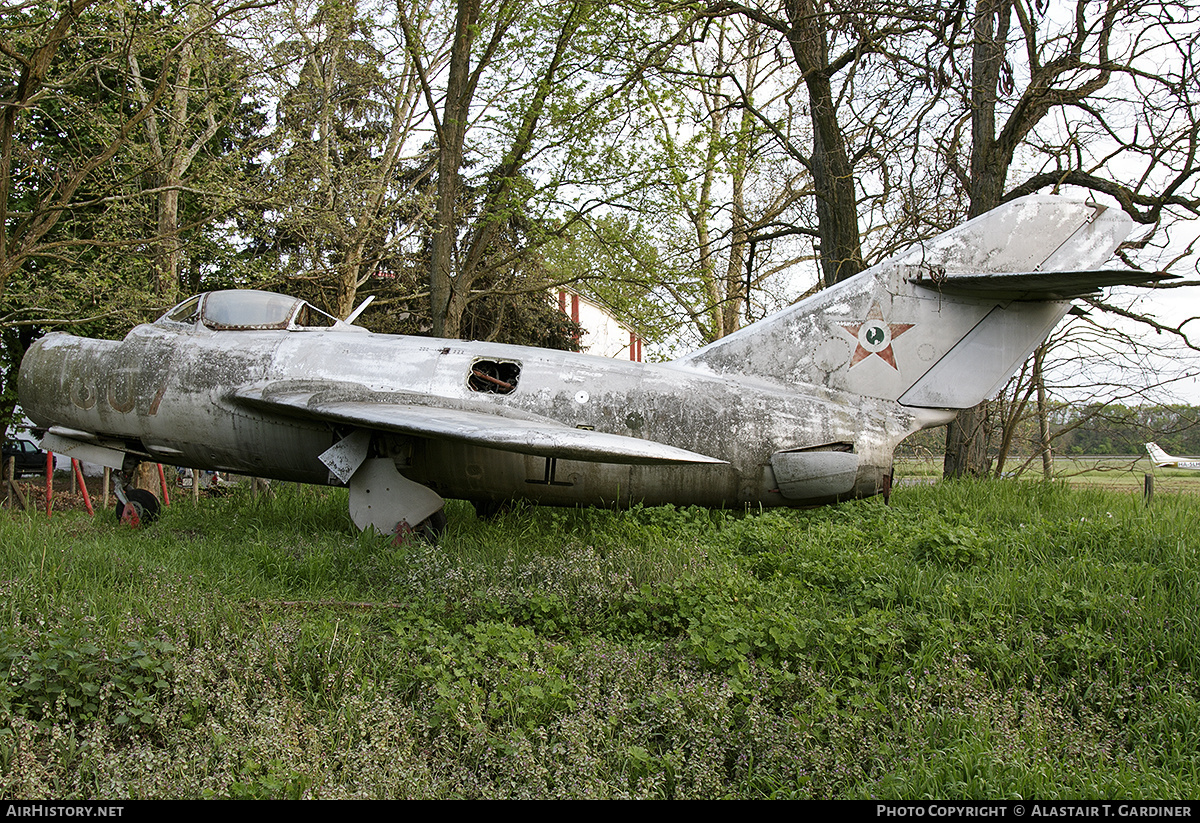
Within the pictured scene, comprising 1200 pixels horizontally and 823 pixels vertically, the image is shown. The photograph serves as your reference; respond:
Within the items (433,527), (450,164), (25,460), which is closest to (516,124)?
(450,164)

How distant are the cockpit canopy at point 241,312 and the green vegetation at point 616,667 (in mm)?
2632

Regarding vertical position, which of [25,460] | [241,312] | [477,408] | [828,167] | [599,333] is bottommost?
[25,460]

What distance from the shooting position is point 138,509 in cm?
803

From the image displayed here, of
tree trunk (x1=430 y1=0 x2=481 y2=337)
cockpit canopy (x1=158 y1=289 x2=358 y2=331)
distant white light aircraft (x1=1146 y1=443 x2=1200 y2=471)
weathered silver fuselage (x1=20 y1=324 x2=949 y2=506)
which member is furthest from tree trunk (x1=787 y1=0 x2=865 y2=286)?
cockpit canopy (x1=158 y1=289 x2=358 y2=331)

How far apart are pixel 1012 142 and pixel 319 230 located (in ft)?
38.0

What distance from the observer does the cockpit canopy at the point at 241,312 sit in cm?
774

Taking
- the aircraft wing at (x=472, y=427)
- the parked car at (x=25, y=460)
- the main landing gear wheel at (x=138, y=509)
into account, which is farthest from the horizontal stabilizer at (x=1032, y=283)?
the parked car at (x=25, y=460)

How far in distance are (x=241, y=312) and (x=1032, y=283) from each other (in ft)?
27.4

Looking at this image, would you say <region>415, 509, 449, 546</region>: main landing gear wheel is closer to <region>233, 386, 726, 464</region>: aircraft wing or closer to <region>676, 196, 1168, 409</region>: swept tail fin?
<region>233, 386, 726, 464</region>: aircraft wing

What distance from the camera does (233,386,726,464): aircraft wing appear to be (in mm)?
5598

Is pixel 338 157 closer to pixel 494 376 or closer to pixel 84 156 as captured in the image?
pixel 84 156

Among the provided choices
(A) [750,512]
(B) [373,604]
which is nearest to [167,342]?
(B) [373,604]

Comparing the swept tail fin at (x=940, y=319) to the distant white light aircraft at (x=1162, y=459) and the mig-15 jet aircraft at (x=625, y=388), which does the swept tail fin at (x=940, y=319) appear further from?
the distant white light aircraft at (x=1162, y=459)

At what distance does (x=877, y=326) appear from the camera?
748cm
